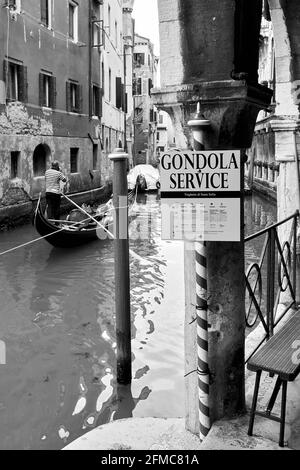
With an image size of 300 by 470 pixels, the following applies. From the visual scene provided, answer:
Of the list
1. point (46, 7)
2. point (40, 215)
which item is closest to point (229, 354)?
point (40, 215)

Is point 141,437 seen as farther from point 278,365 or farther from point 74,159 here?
point 74,159

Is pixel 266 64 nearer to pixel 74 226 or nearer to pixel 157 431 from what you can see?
pixel 74 226

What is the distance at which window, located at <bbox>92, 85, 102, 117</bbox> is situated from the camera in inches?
674

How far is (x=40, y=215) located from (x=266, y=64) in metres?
14.9

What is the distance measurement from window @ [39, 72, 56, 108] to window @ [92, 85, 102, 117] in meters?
3.19

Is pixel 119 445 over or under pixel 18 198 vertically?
under

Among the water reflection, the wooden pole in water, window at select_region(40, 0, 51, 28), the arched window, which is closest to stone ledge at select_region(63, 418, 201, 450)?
the water reflection

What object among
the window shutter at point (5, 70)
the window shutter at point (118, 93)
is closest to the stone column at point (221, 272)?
the window shutter at point (5, 70)

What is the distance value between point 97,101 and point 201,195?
51.3 feet

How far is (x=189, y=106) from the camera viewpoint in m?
2.37

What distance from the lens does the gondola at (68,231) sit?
27.7 ft

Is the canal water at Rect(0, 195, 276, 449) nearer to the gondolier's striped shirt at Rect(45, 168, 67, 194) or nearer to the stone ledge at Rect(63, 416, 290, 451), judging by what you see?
the stone ledge at Rect(63, 416, 290, 451)

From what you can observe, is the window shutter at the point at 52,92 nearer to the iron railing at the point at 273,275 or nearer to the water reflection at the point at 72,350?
the water reflection at the point at 72,350

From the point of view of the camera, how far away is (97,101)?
17.4 m
